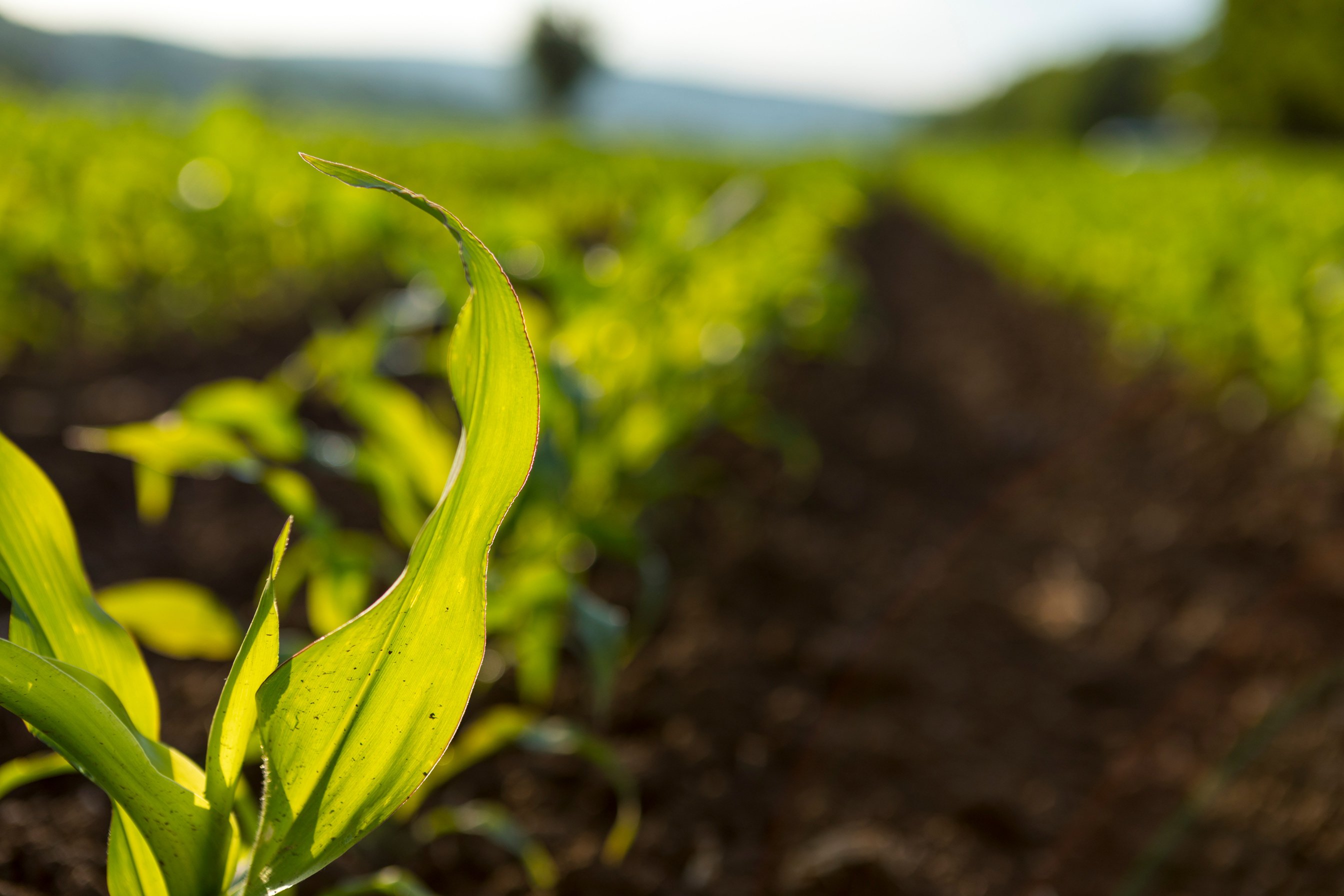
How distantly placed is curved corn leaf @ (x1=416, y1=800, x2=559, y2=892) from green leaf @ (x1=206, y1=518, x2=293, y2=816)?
1.14ft

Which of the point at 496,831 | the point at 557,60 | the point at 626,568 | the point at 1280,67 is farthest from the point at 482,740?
the point at 557,60

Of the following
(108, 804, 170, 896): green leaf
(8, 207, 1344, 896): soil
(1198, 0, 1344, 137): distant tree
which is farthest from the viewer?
(1198, 0, 1344, 137): distant tree

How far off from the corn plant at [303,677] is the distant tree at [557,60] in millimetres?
42747

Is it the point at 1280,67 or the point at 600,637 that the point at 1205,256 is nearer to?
the point at 600,637

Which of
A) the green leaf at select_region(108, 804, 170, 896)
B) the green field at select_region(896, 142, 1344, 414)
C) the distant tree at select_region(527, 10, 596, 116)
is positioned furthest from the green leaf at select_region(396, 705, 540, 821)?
the distant tree at select_region(527, 10, 596, 116)

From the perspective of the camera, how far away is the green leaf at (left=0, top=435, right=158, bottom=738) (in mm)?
588

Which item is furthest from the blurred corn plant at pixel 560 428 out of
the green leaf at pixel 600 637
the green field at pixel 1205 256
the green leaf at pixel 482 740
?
the green field at pixel 1205 256

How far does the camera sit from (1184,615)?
7.03ft

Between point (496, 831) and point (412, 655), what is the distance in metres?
0.44

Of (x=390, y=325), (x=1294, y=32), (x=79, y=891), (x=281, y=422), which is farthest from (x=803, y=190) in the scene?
(x=1294, y=32)

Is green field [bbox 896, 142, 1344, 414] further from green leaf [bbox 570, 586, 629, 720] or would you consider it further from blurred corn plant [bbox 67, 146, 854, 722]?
green leaf [bbox 570, 586, 629, 720]

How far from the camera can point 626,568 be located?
2.04 m

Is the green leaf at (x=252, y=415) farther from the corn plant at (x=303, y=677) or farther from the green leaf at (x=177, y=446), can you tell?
the corn plant at (x=303, y=677)

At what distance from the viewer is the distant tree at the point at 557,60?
39.7 metres
